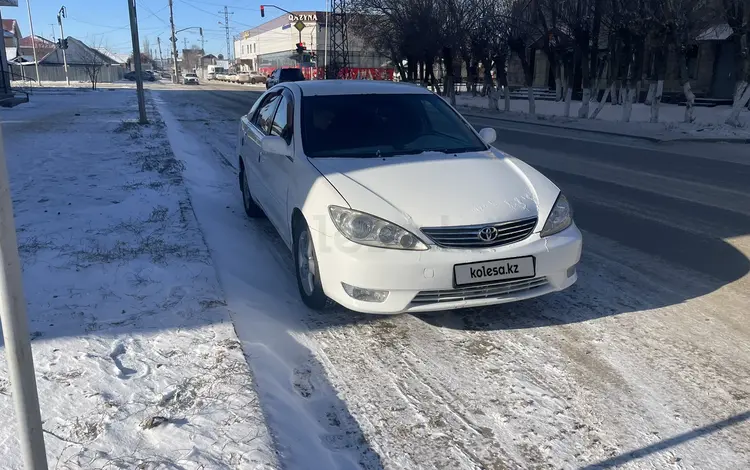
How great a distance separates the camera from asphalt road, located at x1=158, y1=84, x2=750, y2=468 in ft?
9.25

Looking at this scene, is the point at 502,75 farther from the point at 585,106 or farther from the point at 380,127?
the point at 380,127

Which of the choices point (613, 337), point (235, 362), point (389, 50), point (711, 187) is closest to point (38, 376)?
point (235, 362)

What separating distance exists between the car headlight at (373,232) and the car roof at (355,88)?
1.90 m

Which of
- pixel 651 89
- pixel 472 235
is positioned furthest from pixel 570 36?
pixel 472 235

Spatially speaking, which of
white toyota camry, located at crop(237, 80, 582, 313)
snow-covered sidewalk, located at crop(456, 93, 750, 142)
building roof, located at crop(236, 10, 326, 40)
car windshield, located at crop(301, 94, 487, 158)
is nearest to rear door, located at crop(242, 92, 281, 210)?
white toyota camry, located at crop(237, 80, 582, 313)

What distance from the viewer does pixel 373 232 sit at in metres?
3.66

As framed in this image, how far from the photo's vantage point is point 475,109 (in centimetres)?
3031

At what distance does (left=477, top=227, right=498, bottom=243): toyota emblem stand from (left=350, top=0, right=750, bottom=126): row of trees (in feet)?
54.7

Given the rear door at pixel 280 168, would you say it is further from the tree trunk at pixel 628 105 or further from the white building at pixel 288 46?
the white building at pixel 288 46

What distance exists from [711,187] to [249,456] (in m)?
8.58

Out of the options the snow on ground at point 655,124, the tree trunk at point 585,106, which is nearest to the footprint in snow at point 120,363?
the snow on ground at point 655,124

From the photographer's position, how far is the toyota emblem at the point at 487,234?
12.0ft

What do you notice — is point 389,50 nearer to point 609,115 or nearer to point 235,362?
point 609,115

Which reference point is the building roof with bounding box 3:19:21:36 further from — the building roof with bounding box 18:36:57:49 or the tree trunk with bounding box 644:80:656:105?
the tree trunk with bounding box 644:80:656:105
